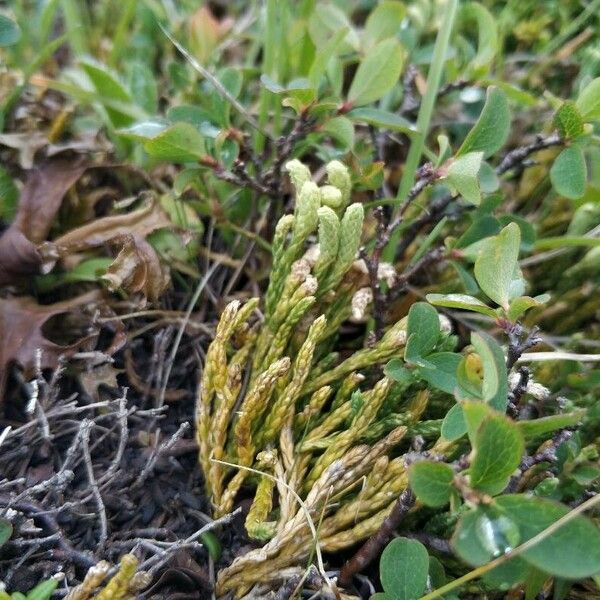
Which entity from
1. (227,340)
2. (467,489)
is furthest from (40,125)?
(467,489)

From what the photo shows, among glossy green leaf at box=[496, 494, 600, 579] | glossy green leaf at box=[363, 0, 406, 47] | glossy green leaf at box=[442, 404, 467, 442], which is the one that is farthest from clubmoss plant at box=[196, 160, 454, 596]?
glossy green leaf at box=[363, 0, 406, 47]

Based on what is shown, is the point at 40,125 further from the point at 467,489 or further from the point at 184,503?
the point at 467,489

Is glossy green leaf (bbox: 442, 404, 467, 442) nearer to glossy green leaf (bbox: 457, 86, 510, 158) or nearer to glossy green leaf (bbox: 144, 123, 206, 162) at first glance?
glossy green leaf (bbox: 457, 86, 510, 158)

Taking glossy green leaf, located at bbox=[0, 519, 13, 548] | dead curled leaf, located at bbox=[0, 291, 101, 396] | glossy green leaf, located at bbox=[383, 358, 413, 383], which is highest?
glossy green leaf, located at bbox=[383, 358, 413, 383]

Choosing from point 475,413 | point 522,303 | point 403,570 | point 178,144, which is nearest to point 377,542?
point 403,570

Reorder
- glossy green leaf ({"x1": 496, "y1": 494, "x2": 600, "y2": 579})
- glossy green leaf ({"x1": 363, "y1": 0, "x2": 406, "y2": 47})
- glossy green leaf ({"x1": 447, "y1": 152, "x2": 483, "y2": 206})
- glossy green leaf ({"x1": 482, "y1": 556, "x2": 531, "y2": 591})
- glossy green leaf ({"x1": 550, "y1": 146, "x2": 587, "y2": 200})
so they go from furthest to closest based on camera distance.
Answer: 1. glossy green leaf ({"x1": 363, "y1": 0, "x2": 406, "y2": 47})
2. glossy green leaf ({"x1": 550, "y1": 146, "x2": 587, "y2": 200})
3. glossy green leaf ({"x1": 447, "y1": 152, "x2": 483, "y2": 206})
4. glossy green leaf ({"x1": 482, "y1": 556, "x2": 531, "y2": 591})
5. glossy green leaf ({"x1": 496, "y1": 494, "x2": 600, "y2": 579})
